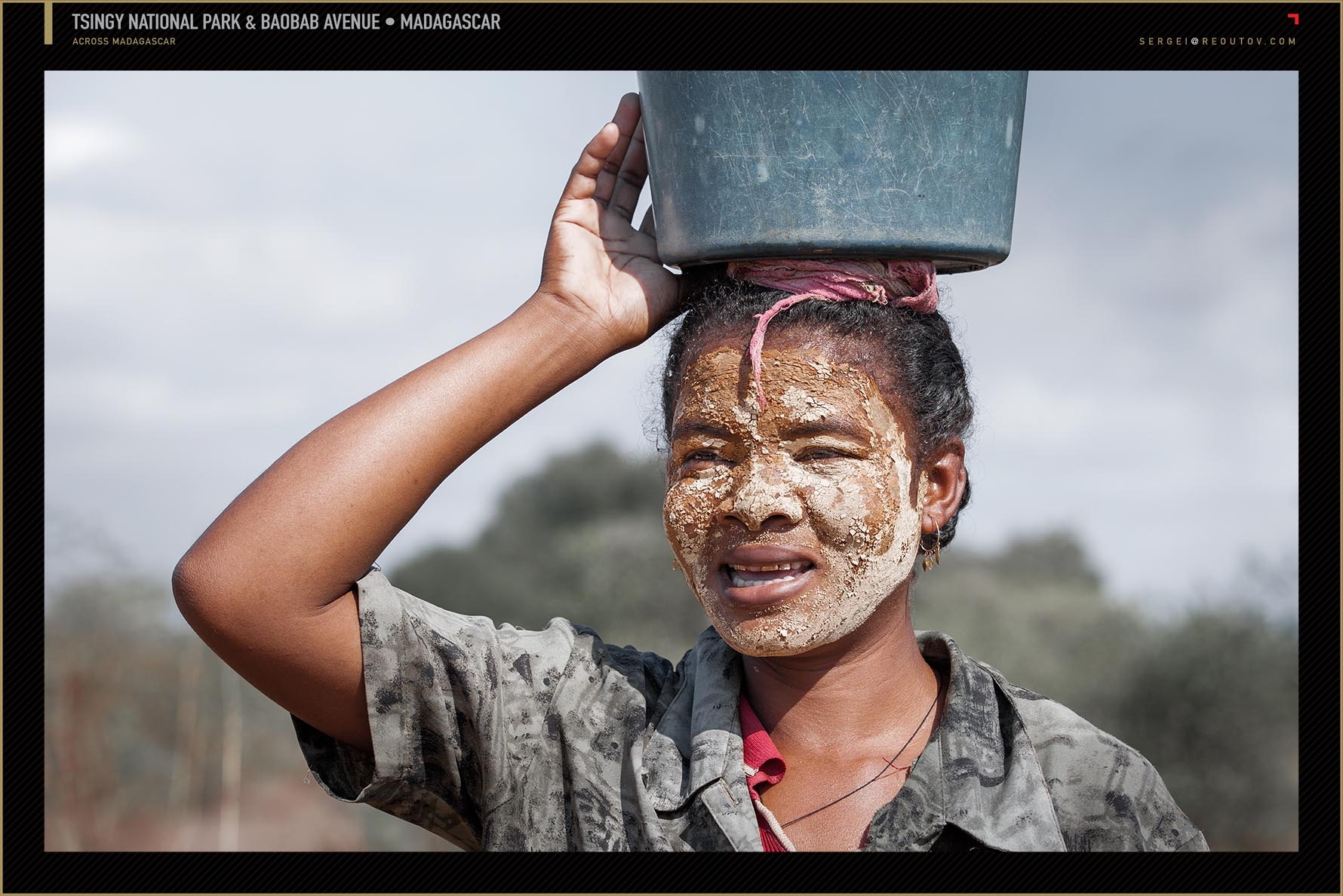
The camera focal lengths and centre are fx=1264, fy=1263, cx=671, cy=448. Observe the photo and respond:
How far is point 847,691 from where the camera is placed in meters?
2.64

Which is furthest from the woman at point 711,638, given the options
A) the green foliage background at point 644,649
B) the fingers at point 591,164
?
the green foliage background at point 644,649

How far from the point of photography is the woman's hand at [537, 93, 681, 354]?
2.69 meters

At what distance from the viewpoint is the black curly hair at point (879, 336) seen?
2.62 metres

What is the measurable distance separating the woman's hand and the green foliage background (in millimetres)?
11968

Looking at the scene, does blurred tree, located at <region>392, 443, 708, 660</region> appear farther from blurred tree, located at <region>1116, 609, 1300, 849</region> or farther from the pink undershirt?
the pink undershirt

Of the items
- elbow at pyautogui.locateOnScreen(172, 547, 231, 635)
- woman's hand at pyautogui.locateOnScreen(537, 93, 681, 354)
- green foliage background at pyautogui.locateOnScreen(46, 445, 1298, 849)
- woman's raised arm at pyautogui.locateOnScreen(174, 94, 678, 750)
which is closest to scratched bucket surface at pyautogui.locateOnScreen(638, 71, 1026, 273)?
woman's hand at pyautogui.locateOnScreen(537, 93, 681, 354)

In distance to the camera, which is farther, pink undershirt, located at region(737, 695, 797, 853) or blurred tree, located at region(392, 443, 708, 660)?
blurred tree, located at region(392, 443, 708, 660)

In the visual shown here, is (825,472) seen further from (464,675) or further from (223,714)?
(223,714)

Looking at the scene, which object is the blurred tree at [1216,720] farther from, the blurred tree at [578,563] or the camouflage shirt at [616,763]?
the camouflage shirt at [616,763]

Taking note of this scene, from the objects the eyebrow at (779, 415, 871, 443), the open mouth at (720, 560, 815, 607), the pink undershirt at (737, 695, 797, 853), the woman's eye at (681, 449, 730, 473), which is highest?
the eyebrow at (779, 415, 871, 443)

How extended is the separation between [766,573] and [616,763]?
1.59ft

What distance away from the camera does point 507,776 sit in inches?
98.0

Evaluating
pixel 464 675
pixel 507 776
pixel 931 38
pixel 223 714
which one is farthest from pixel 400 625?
pixel 223 714

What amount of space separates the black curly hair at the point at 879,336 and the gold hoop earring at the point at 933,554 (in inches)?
0.6
